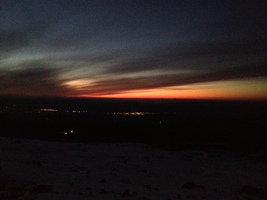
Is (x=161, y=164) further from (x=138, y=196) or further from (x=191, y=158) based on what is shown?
(x=138, y=196)

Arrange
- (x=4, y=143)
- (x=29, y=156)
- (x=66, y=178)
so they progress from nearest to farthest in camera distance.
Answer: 1. (x=66, y=178)
2. (x=29, y=156)
3. (x=4, y=143)

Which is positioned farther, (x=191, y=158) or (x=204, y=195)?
(x=191, y=158)

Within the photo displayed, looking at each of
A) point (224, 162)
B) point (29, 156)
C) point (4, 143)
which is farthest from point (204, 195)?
point (4, 143)

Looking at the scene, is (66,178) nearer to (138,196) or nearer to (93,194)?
(93,194)

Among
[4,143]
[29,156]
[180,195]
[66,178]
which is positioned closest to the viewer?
[180,195]

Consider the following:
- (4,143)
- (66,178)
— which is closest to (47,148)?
(4,143)

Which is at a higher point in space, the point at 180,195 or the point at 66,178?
the point at 66,178
